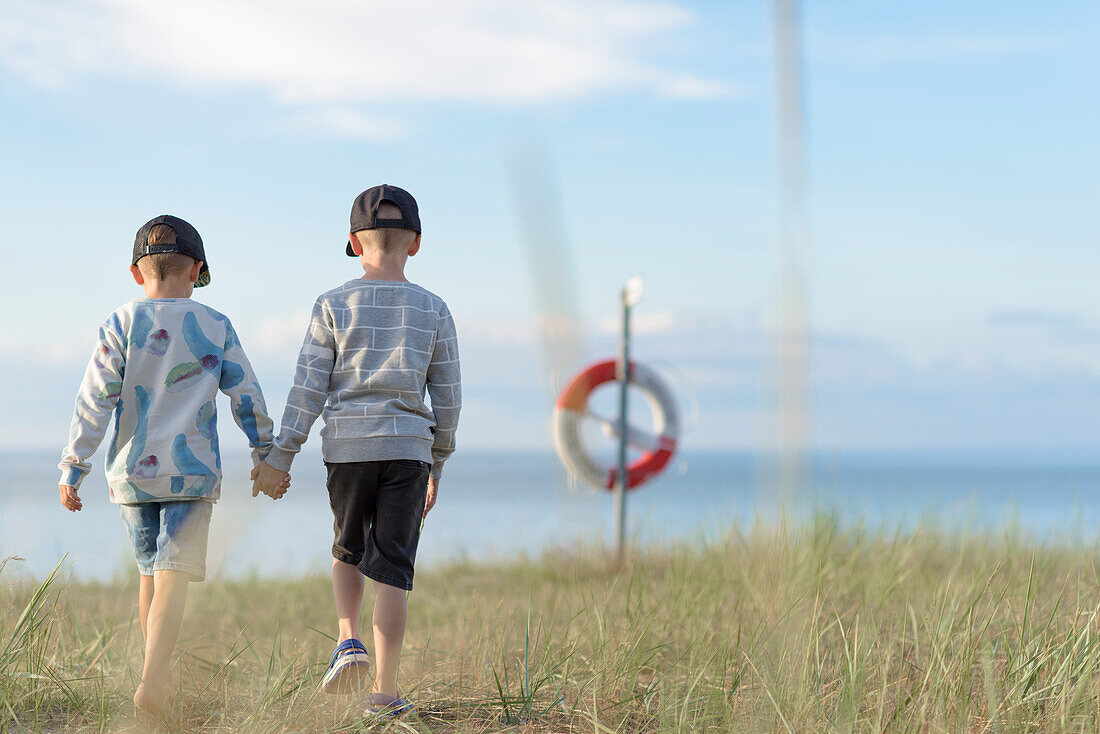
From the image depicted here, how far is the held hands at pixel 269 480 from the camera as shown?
2.41m

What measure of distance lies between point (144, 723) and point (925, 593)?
2631mm

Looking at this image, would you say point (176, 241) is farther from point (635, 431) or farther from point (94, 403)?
point (635, 431)

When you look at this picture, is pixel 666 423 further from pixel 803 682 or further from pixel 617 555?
pixel 803 682

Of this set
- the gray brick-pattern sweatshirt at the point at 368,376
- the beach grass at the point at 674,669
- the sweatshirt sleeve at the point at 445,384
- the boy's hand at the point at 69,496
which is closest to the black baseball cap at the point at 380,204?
the gray brick-pattern sweatshirt at the point at 368,376

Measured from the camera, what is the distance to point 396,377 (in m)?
2.44

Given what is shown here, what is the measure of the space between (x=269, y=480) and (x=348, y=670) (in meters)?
0.53

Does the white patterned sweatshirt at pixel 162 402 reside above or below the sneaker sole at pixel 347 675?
above

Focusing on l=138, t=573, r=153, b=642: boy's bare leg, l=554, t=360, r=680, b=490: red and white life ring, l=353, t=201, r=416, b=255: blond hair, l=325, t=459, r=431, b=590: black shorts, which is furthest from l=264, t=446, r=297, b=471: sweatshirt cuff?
l=554, t=360, r=680, b=490: red and white life ring

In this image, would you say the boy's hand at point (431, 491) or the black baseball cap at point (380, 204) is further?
the boy's hand at point (431, 491)

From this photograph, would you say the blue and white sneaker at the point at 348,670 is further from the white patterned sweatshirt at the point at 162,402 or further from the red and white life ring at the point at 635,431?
the red and white life ring at the point at 635,431

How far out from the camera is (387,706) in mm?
2250

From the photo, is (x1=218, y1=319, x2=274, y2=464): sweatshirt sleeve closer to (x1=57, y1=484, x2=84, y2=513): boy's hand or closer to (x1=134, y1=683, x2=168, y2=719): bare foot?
(x1=57, y1=484, x2=84, y2=513): boy's hand

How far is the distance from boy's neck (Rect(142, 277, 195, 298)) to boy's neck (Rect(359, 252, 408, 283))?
0.54m

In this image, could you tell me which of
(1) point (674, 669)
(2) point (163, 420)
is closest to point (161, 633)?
(2) point (163, 420)
